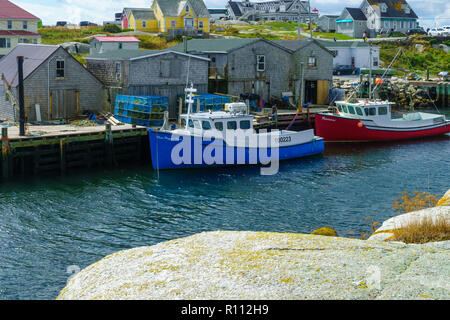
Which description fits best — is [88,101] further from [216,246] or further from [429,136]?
[216,246]

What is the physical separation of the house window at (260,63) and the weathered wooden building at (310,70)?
3155 millimetres

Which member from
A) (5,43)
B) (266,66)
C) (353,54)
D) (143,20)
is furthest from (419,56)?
(5,43)

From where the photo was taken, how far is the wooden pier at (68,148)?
28.0 metres

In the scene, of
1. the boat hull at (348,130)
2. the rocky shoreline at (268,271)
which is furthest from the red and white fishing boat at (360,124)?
the rocky shoreline at (268,271)

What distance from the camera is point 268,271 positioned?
7859 millimetres

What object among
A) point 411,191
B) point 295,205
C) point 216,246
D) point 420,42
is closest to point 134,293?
point 216,246

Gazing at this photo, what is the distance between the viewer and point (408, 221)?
42.5ft

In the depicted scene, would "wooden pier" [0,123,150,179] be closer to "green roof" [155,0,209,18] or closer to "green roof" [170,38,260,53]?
"green roof" [170,38,260,53]

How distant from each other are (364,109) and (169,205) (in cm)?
2017

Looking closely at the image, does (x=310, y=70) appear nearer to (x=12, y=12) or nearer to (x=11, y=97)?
(x=11, y=97)

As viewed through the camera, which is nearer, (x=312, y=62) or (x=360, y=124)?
(x=360, y=124)

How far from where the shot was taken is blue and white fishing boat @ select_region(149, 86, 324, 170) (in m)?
29.3

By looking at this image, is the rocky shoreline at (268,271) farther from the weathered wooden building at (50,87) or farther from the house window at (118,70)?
the house window at (118,70)

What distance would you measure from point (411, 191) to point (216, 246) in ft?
61.5
